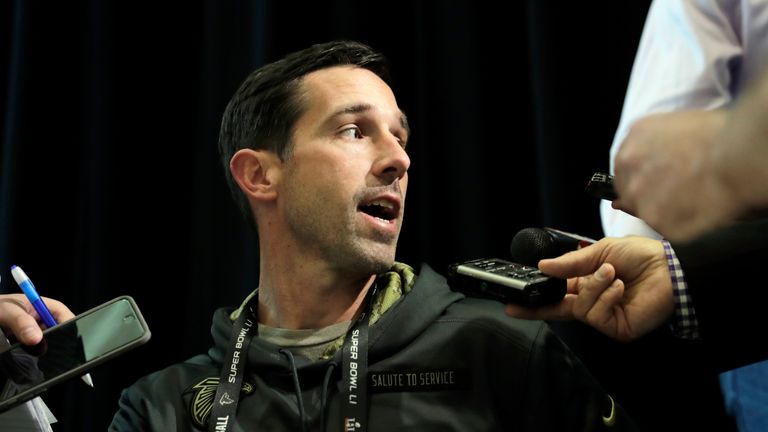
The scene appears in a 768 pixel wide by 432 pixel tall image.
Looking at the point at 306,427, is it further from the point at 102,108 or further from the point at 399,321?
the point at 102,108

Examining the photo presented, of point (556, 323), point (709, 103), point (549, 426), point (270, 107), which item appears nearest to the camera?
point (549, 426)

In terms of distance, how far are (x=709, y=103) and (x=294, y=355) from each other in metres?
0.83

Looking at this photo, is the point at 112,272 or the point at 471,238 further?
the point at 112,272

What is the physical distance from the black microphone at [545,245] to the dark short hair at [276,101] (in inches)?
20.7

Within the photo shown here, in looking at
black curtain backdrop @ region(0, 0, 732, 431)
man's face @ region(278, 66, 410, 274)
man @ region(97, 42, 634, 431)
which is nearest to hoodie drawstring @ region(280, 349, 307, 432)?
man @ region(97, 42, 634, 431)

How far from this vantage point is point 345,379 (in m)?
1.10

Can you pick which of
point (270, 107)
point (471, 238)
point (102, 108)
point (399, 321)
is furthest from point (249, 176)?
point (102, 108)

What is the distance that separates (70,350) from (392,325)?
50 centimetres

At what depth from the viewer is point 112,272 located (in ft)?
5.90

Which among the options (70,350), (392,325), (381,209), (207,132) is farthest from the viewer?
(207,132)

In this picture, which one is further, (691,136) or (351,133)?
(351,133)

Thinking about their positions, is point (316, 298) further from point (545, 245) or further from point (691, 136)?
point (691, 136)

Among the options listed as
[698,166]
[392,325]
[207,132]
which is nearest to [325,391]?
[392,325]

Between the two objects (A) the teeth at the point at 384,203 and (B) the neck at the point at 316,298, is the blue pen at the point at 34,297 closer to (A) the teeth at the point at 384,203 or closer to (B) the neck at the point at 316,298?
(B) the neck at the point at 316,298
